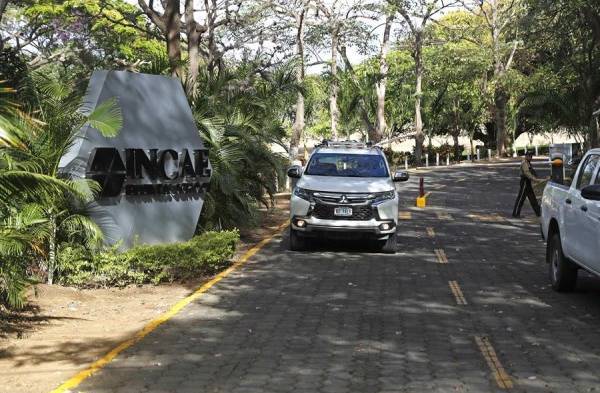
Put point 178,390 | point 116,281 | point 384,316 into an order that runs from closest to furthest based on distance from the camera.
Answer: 1. point 178,390
2. point 384,316
3. point 116,281

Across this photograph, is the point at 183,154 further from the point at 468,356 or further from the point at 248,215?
the point at 468,356

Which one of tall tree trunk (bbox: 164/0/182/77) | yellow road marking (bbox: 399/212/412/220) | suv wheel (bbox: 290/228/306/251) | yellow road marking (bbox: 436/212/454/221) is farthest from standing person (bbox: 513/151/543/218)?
tall tree trunk (bbox: 164/0/182/77)

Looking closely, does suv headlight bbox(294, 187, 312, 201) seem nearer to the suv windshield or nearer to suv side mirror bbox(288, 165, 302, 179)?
suv side mirror bbox(288, 165, 302, 179)

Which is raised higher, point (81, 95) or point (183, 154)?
point (81, 95)

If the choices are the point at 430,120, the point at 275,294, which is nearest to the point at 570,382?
the point at 275,294

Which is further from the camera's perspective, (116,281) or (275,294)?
(116,281)

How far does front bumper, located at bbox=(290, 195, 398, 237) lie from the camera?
14695mm

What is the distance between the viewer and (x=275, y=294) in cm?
1123

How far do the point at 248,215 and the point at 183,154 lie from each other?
3.66 metres

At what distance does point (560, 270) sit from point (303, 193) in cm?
540

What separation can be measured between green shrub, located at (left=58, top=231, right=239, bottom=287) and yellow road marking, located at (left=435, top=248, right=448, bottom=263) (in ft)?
13.4

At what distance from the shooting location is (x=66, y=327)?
30.5 ft

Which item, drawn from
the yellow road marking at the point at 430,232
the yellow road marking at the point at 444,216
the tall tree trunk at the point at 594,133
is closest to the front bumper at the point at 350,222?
the yellow road marking at the point at 430,232

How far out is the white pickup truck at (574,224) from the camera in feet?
30.4
